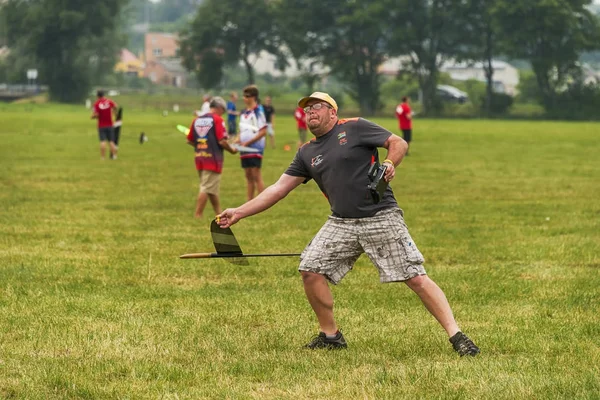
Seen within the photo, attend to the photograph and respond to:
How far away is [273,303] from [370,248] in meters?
2.35

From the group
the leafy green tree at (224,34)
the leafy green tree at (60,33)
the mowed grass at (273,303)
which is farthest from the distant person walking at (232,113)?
the leafy green tree at (224,34)

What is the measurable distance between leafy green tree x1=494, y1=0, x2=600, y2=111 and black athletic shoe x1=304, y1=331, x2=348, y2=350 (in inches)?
3352

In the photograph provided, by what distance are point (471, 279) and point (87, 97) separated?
96441mm

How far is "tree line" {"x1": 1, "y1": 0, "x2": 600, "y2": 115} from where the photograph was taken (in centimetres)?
9288

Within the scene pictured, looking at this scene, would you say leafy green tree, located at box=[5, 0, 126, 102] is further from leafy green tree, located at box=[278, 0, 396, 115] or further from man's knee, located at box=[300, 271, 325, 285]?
Result: man's knee, located at box=[300, 271, 325, 285]

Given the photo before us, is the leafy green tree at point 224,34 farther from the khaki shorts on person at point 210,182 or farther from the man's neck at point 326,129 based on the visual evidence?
the man's neck at point 326,129

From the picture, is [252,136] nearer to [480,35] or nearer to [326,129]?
[326,129]

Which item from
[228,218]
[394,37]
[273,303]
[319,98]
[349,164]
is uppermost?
[319,98]

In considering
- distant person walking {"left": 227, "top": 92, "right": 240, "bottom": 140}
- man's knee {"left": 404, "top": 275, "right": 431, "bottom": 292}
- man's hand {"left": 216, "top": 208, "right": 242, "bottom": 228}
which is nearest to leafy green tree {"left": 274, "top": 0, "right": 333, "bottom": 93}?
distant person walking {"left": 227, "top": 92, "right": 240, "bottom": 140}

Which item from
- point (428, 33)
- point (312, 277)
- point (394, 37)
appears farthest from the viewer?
point (428, 33)

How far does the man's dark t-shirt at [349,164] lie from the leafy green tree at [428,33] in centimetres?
8920

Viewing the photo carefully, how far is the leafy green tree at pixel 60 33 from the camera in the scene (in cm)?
10294

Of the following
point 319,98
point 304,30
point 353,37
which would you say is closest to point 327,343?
point 319,98

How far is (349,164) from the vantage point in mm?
7762
